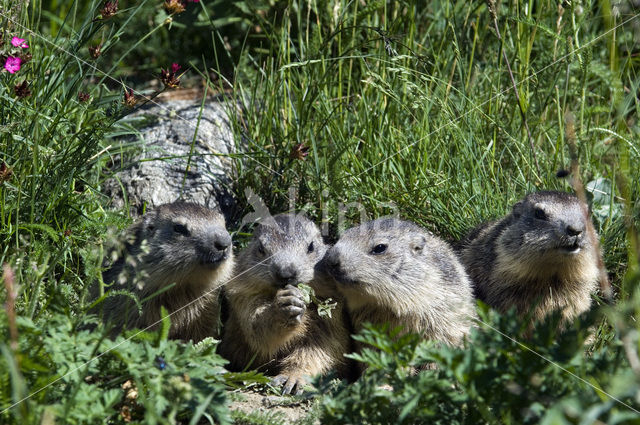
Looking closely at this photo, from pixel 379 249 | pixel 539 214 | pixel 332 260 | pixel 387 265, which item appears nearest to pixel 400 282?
pixel 387 265

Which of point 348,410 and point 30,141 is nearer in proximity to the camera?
point 348,410

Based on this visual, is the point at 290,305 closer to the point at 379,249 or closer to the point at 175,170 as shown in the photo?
the point at 379,249

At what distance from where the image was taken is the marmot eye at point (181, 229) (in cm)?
536

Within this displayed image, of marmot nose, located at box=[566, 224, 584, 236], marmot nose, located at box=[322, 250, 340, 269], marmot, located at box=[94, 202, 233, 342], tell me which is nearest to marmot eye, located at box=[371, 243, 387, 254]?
marmot nose, located at box=[322, 250, 340, 269]

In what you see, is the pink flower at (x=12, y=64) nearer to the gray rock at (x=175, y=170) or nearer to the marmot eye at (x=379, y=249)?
the gray rock at (x=175, y=170)

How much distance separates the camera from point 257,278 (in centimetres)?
538

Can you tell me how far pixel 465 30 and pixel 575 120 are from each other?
136 centimetres

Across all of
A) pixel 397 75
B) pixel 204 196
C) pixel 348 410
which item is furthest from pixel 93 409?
A: pixel 397 75

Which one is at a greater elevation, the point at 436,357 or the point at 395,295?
the point at 436,357

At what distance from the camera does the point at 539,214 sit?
5387mm

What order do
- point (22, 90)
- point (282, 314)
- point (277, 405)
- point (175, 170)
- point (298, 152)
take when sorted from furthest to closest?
point (175, 170), point (298, 152), point (282, 314), point (22, 90), point (277, 405)

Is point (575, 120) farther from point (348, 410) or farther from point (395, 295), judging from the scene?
point (348, 410)

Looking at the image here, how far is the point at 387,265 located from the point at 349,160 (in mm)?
1549

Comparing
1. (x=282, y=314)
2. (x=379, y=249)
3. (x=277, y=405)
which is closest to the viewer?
(x=277, y=405)
